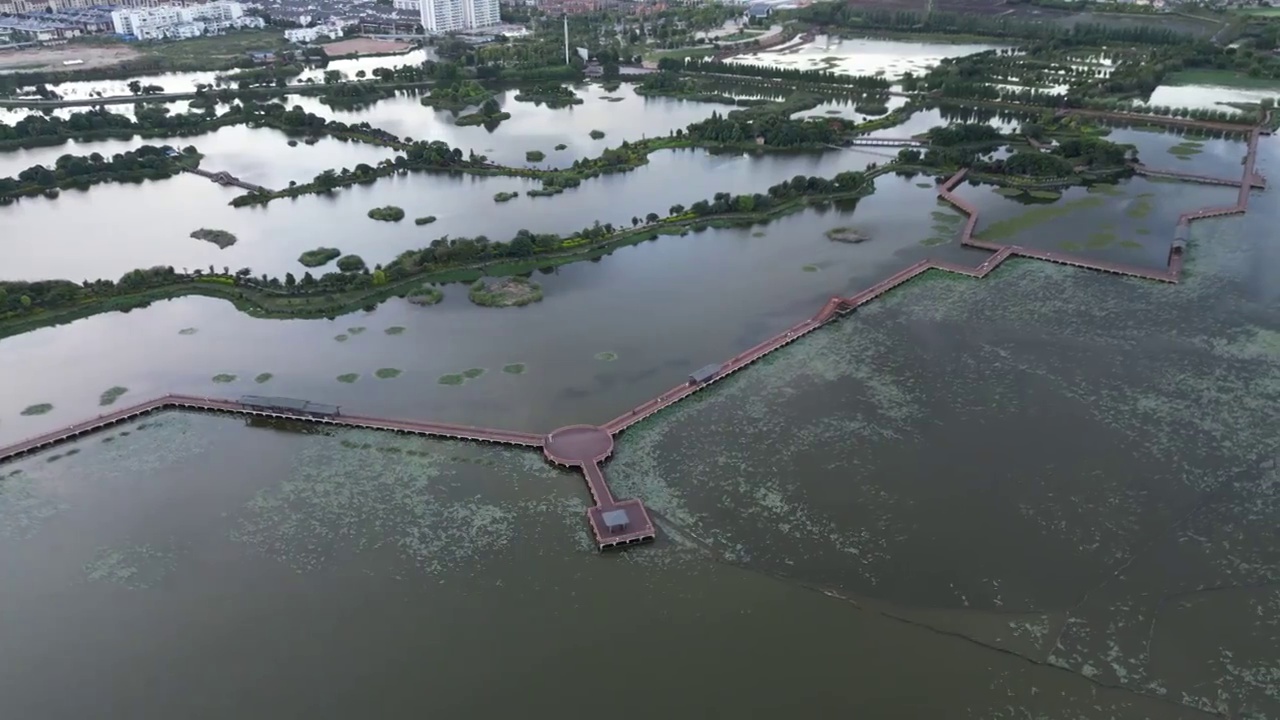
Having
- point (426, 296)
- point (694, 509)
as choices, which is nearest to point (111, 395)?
point (426, 296)

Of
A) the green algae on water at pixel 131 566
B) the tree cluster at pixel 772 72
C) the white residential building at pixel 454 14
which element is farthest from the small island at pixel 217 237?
the white residential building at pixel 454 14

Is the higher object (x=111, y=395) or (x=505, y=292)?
(x=505, y=292)

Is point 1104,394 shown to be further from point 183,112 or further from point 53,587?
point 183,112

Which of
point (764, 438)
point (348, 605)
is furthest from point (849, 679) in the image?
point (348, 605)

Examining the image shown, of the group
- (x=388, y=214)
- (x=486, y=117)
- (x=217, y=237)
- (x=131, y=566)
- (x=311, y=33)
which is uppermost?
(x=311, y=33)

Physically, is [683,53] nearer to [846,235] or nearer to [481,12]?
[481,12]

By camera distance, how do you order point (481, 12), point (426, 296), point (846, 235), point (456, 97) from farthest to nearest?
point (481, 12) < point (456, 97) < point (846, 235) < point (426, 296)

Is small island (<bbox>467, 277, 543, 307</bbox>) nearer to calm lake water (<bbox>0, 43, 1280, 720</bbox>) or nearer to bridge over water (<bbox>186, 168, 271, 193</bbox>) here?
calm lake water (<bbox>0, 43, 1280, 720</bbox>)

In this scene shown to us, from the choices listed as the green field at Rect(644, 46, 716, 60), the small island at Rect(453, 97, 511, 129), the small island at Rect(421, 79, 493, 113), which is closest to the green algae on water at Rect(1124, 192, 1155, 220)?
the small island at Rect(453, 97, 511, 129)
